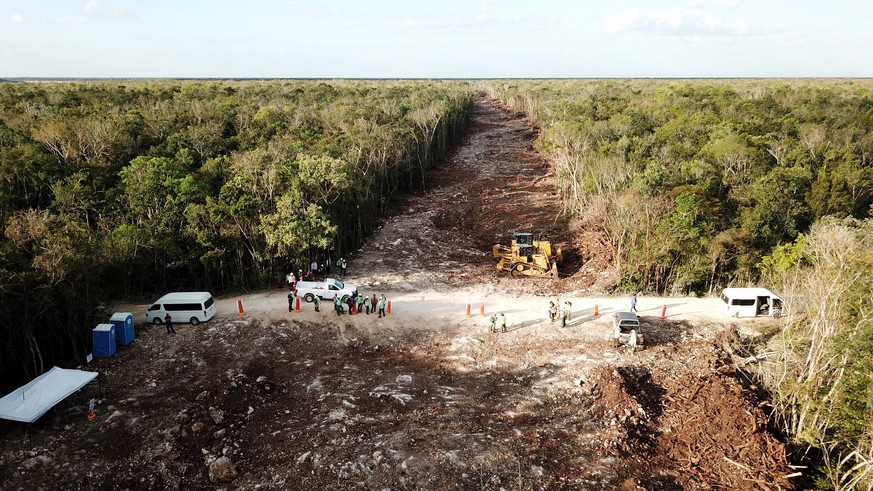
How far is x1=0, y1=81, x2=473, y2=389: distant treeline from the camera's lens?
22609mm

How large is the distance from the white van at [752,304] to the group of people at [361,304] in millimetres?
20313

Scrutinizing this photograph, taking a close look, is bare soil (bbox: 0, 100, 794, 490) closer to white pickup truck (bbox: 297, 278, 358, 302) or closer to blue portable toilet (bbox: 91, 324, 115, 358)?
blue portable toilet (bbox: 91, 324, 115, 358)

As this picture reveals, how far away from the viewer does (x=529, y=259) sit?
3772 centimetres

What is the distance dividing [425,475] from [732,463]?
11.0m

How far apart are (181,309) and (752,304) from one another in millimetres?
32438

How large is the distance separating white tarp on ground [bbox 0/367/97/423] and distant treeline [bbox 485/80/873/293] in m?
30.3

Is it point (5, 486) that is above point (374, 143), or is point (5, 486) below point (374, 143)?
below

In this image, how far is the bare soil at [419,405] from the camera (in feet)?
57.5

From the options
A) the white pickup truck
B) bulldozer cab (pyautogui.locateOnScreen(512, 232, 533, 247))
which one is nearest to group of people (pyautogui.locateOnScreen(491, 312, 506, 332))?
the white pickup truck

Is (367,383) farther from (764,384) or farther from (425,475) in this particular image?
(764,384)

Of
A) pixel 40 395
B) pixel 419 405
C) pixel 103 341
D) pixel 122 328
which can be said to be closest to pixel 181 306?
pixel 122 328

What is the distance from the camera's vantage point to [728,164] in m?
41.6

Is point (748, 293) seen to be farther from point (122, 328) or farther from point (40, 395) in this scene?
point (40, 395)

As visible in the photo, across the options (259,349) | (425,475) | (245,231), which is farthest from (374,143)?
(425,475)
